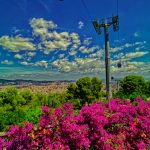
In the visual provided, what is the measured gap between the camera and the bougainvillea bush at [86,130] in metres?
6.24

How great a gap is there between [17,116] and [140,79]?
43937mm

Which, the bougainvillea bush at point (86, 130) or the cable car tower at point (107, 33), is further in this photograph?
the cable car tower at point (107, 33)

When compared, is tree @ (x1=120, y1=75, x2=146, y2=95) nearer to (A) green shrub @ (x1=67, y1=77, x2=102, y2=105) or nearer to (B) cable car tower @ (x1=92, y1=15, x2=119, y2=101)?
(A) green shrub @ (x1=67, y1=77, x2=102, y2=105)

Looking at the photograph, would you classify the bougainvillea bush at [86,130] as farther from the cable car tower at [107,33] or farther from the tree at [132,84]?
the tree at [132,84]

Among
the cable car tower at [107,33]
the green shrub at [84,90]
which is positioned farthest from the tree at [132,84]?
the cable car tower at [107,33]

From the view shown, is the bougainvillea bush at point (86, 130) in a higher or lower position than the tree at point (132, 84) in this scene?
lower

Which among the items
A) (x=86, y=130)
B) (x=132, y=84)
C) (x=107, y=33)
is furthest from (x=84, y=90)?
(x=86, y=130)

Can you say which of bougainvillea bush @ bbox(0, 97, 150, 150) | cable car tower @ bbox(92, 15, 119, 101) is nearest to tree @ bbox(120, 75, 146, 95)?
cable car tower @ bbox(92, 15, 119, 101)

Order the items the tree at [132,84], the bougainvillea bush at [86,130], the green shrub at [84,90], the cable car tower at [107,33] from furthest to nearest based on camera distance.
Result: the tree at [132,84] < the green shrub at [84,90] < the cable car tower at [107,33] < the bougainvillea bush at [86,130]

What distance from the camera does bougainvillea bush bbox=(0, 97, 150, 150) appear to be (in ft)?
20.5

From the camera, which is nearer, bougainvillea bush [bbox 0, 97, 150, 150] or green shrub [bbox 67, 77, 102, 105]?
bougainvillea bush [bbox 0, 97, 150, 150]

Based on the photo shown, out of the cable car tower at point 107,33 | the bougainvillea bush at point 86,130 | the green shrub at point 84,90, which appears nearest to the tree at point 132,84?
the green shrub at point 84,90

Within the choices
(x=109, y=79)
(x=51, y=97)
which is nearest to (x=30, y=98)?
(x=51, y=97)

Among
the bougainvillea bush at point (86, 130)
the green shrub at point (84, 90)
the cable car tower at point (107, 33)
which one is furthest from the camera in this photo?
the green shrub at point (84, 90)
